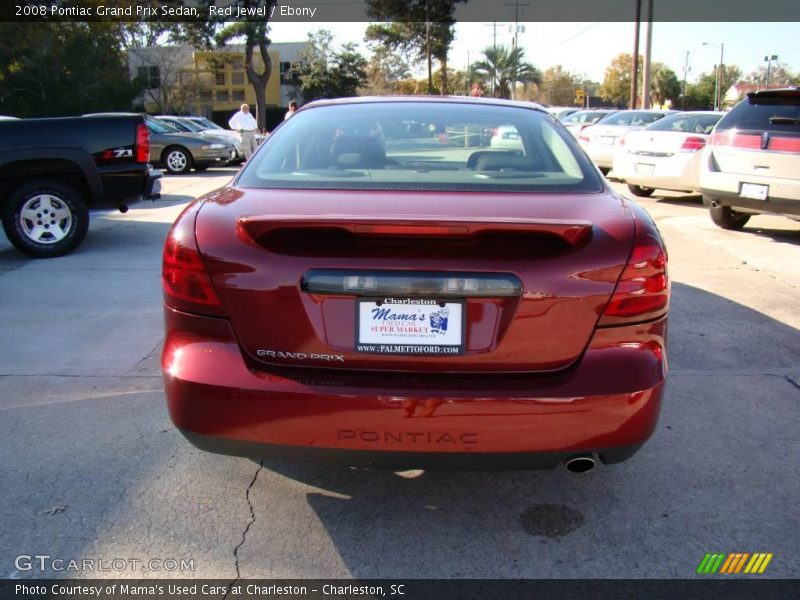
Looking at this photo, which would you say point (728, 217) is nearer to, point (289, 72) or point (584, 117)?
point (584, 117)

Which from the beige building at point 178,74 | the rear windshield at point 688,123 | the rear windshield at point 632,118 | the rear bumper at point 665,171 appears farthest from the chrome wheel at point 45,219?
the beige building at point 178,74

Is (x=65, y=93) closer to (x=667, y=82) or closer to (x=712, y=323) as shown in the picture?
(x=712, y=323)

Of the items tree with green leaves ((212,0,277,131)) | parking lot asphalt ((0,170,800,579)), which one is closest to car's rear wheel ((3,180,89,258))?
parking lot asphalt ((0,170,800,579))

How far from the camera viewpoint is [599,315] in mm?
2361

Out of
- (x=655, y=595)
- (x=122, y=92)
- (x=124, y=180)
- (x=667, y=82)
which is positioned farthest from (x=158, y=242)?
(x=667, y=82)

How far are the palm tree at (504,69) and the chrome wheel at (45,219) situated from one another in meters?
57.3

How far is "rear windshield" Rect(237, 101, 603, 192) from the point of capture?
2836 mm

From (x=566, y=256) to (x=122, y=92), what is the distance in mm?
39500

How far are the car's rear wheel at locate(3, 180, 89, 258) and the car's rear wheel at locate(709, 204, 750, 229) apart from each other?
7502 mm

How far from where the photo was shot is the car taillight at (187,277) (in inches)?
95.7

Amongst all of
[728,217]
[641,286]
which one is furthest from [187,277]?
[728,217]

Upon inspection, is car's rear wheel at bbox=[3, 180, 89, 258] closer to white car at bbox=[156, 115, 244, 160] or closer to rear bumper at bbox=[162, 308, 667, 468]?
rear bumper at bbox=[162, 308, 667, 468]

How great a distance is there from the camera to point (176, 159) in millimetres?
18016

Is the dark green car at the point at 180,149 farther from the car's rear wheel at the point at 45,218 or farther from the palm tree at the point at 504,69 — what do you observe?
the palm tree at the point at 504,69
